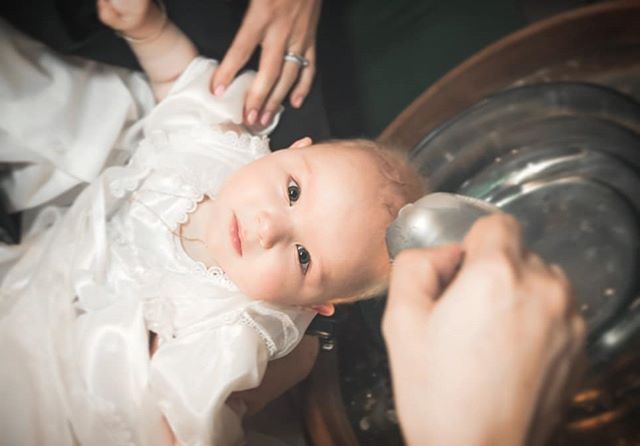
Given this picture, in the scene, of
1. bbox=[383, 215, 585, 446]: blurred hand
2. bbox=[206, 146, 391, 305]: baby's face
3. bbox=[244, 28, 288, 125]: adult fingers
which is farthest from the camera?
bbox=[244, 28, 288, 125]: adult fingers

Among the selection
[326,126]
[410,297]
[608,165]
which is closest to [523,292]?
[410,297]

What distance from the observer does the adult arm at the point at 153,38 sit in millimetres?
447

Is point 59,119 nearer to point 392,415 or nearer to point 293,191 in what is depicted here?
point 293,191

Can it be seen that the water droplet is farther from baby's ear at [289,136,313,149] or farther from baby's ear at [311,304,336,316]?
baby's ear at [289,136,313,149]

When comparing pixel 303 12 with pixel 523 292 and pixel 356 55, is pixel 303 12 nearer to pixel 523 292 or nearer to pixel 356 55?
pixel 356 55

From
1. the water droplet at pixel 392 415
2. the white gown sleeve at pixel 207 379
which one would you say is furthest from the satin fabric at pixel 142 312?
the water droplet at pixel 392 415

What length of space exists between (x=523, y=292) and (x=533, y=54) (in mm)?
228

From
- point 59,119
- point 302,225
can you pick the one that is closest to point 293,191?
point 302,225

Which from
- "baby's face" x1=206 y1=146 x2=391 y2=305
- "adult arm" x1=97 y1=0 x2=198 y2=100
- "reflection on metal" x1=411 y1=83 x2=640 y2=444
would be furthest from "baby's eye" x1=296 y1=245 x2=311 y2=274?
"adult arm" x1=97 y1=0 x2=198 y2=100

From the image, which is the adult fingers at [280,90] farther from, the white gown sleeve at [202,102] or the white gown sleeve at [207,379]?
the white gown sleeve at [207,379]

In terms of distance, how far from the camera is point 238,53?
500 millimetres

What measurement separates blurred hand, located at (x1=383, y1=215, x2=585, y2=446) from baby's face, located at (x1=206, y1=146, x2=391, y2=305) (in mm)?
121

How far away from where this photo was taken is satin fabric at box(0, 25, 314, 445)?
0.42m

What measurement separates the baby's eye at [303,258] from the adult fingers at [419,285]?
15 centimetres
